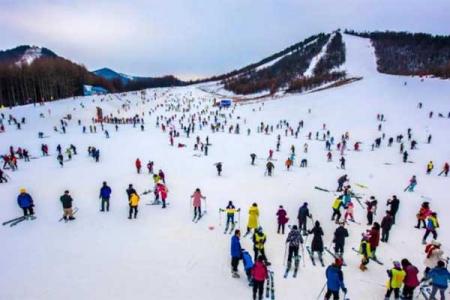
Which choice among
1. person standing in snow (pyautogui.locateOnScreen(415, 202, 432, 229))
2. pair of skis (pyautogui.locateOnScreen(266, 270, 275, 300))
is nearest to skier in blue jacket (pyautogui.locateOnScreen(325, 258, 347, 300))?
pair of skis (pyautogui.locateOnScreen(266, 270, 275, 300))

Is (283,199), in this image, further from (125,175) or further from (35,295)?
(35,295)

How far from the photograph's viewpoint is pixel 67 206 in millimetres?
11953

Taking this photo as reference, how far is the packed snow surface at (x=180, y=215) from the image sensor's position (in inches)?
332

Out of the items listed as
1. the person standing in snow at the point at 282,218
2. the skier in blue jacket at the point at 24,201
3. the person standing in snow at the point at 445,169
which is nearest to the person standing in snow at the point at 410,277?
the person standing in snow at the point at 282,218

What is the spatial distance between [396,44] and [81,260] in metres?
172

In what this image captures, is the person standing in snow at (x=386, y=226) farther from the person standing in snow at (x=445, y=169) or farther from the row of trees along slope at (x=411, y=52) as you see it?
the row of trees along slope at (x=411, y=52)

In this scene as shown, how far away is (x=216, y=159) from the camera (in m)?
26.2

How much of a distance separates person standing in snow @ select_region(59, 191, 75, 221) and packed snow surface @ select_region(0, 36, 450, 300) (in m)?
0.31

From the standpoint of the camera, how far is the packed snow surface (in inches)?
332

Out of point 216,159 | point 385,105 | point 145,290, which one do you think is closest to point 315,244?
point 145,290

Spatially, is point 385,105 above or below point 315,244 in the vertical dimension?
above

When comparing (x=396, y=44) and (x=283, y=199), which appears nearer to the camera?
(x=283, y=199)

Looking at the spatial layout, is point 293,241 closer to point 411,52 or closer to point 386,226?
point 386,226

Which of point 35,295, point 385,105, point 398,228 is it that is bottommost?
point 398,228
